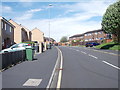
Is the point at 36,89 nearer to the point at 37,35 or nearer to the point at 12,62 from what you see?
the point at 12,62

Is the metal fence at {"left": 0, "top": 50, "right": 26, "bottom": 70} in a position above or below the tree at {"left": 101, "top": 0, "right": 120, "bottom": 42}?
below

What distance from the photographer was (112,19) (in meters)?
32.0

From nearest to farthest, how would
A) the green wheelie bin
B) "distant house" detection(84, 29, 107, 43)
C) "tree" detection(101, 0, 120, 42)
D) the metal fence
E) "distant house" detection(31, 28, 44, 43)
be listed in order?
1. the metal fence
2. the green wheelie bin
3. "tree" detection(101, 0, 120, 42)
4. "distant house" detection(31, 28, 44, 43)
5. "distant house" detection(84, 29, 107, 43)

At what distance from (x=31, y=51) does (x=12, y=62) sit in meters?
3.50

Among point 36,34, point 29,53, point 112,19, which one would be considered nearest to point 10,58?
point 29,53

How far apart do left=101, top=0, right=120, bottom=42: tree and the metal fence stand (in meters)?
21.7

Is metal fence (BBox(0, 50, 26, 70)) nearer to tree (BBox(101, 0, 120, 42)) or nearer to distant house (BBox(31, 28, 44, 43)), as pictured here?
tree (BBox(101, 0, 120, 42))

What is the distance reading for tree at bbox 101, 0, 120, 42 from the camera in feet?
103

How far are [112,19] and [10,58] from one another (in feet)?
82.5

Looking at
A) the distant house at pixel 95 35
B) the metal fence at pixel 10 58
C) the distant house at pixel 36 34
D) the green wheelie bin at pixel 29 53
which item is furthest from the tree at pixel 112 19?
the distant house at pixel 36 34

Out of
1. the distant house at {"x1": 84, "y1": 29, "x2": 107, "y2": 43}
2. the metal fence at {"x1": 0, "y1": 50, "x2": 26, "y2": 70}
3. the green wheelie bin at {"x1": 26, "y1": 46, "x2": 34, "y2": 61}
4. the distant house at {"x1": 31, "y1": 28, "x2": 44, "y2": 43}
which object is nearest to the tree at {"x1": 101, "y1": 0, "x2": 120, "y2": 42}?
the green wheelie bin at {"x1": 26, "y1": 46, "x2": 34, "y2": 61}

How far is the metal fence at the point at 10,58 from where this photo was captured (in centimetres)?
983

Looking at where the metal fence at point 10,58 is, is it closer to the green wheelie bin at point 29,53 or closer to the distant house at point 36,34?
the green wheelie bin at point 29,53

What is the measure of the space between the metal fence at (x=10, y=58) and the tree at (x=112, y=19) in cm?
2173
